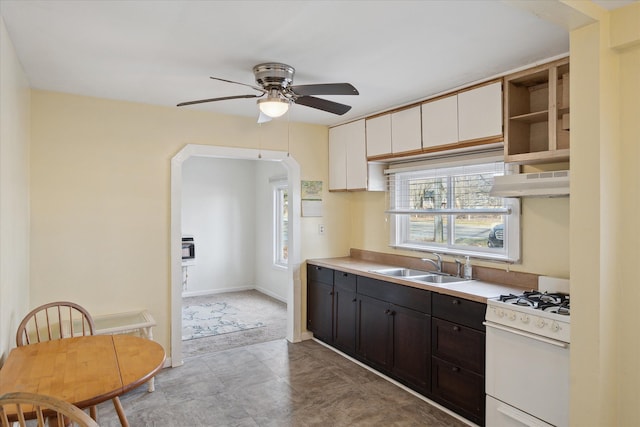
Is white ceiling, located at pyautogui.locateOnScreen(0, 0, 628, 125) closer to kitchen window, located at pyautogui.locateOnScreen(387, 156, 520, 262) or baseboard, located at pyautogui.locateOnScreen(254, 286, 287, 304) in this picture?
kitchen window, located at pyautogui.locateOnScreen(387, 156, 520, 262)

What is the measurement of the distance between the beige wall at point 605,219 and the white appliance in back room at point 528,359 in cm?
20

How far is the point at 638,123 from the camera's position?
79.3 inches

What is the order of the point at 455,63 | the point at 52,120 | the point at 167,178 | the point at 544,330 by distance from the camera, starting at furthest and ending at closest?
the point at 167,178
the point at 52,120
the point at 455,63
the point at 544,330

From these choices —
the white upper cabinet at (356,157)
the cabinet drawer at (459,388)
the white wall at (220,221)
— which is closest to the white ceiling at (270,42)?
the white upper cabinet at (356,157)

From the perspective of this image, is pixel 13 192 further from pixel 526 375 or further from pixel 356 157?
pixel 526 375

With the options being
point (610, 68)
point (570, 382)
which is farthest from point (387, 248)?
point (610, 68)

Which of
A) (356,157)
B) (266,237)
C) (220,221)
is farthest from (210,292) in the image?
(356,157)

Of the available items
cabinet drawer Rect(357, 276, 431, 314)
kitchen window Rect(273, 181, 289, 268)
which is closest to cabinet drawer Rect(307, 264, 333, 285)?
cabinet drawer Rect(357, 276, 431, 314)

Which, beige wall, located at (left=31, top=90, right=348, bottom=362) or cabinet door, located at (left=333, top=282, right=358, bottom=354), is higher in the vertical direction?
beige wall, located at (left=31, top=90, right=348, bottom=362)

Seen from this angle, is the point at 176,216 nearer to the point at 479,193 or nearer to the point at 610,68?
the point at 479,193

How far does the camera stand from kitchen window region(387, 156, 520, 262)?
10.6 ft

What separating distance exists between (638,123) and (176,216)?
3535mm

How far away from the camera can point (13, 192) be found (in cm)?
252

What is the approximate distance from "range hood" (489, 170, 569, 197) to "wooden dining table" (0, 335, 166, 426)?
236cm
